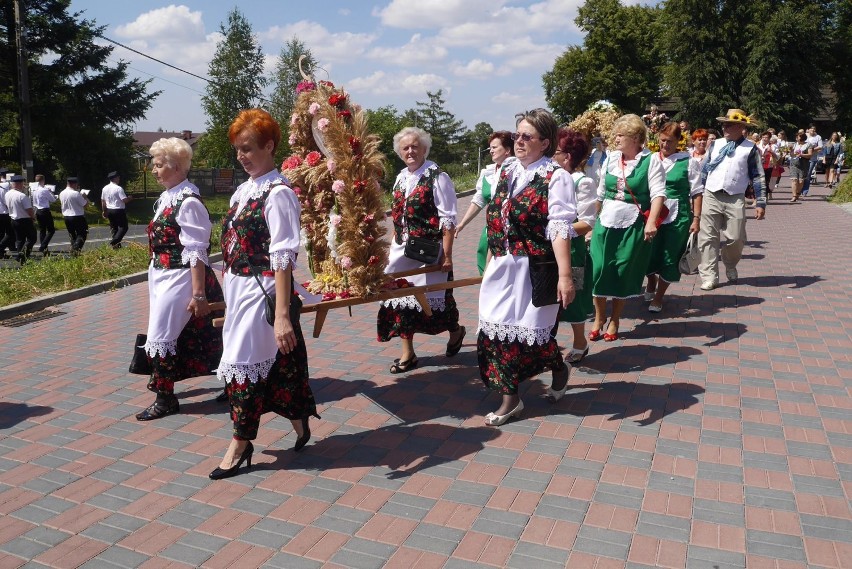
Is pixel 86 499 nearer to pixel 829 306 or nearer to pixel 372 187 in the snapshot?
pixel 372 187

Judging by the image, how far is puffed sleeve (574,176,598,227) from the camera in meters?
5.08

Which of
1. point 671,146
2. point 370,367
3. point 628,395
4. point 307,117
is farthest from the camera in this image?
point 671,146

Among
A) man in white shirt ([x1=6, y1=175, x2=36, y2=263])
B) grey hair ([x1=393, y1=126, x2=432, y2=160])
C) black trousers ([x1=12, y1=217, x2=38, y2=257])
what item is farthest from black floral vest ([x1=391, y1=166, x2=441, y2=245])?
black trousers ([x1=12, y1=217, x2=38, y2=257])

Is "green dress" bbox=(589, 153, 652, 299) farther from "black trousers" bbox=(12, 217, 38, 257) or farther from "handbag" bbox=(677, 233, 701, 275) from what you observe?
"black trousers" bbox=(12, 217, 38, 257)

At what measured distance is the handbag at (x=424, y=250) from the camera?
17.5ft

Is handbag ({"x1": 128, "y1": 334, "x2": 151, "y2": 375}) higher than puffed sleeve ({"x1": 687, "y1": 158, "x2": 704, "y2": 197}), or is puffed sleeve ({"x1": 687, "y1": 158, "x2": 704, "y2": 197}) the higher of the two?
puffed sleeve ({"x1": 687, "y1": 158, "x2": 704, "y2": 197})

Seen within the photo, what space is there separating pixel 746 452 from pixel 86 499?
3.68 meters

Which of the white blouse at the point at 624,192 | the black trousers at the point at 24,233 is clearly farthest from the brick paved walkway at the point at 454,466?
the black trousers at the point at 24,233

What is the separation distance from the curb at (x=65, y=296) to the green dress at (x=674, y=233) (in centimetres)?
715

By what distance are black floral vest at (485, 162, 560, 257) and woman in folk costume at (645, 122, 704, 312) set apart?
3.59 metres

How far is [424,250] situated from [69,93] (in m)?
32.7

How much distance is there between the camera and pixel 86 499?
12.2 ft

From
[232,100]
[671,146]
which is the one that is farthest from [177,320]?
[232,100]

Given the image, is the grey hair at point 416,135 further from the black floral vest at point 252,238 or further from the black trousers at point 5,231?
the black trousers at point 5,231
